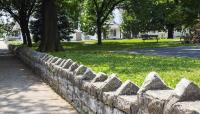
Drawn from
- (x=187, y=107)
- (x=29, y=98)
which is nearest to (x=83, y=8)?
(x=29, y=98)

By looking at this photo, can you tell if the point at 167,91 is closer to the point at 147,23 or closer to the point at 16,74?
the point at 16,74

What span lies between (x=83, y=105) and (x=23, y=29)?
43.4 m

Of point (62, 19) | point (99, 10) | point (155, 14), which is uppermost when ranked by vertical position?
point (99, 10)

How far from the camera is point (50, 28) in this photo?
30.6 m

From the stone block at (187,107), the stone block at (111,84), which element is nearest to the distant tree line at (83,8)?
the stone block at (111,84)

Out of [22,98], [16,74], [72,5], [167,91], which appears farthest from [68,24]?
[167,91]

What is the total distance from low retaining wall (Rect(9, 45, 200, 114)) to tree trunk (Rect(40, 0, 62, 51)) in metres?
17.9

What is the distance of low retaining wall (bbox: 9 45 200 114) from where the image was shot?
4.39 metres

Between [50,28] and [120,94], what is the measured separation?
24.7 m

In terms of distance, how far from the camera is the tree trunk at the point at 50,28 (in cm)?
3030

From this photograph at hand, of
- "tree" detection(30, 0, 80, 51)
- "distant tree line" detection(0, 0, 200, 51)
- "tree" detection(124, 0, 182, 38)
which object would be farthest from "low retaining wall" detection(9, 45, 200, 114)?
"tree" detection(124, 0, 182, 38)

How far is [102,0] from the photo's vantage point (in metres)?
52.8

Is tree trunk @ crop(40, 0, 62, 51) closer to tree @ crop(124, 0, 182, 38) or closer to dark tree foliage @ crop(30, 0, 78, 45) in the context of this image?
dark tree foliage @ crop(30, 0, 78, 45)

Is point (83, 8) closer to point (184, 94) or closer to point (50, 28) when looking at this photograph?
point (50, 28)
